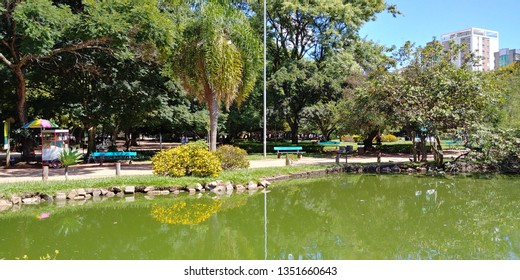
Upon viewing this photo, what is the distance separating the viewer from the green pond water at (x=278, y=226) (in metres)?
7.22

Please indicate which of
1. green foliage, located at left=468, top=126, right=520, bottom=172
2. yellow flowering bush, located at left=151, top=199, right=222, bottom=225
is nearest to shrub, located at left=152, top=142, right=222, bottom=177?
yellow flowering bush, located at left=151, top=199, right=222, bottom=225

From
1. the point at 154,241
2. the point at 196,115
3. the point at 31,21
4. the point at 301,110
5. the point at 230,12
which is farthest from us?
the point at 301,110

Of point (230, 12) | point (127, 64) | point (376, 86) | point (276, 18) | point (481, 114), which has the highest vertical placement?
point (276, 18)

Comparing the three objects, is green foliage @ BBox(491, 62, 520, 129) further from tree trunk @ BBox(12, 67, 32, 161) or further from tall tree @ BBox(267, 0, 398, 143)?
tree trunk @ BBox(12, 67, 32, 161)

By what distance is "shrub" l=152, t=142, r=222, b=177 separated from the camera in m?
14.3

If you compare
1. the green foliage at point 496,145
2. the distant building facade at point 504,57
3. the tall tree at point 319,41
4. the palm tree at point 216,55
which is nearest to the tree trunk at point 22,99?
the palm tree at point 216,55

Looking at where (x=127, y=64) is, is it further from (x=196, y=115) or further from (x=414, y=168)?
(x=414, y=168)

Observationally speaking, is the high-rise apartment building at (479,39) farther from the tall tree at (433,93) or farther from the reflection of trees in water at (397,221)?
the reflection of trees in water at (397,221)

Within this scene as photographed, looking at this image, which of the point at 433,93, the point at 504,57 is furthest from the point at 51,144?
the point at 504,57

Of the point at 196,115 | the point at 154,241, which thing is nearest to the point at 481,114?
the point at 196,115

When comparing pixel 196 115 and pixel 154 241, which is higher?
pixel 196 115

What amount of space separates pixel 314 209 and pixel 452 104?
441 inches
